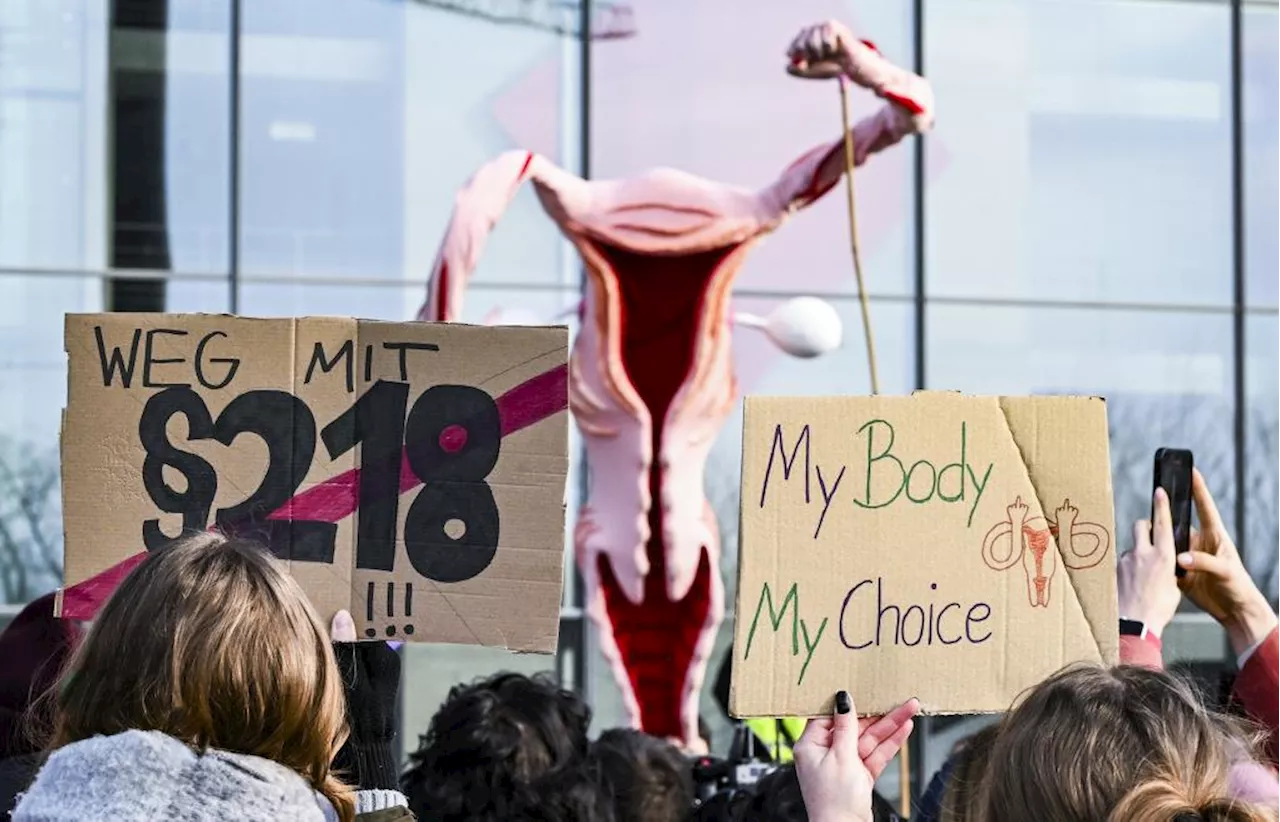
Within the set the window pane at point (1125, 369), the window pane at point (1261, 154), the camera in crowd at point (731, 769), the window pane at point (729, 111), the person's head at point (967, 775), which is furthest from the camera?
the window pane at point (1261, 154)

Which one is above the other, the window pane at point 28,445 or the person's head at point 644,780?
the window pane at point 28,445

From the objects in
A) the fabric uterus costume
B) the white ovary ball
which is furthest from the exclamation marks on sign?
the white ovary ball

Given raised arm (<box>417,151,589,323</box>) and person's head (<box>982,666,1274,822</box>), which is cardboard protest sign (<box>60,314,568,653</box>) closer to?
person's head (<box>982,666,1274,822</box>)

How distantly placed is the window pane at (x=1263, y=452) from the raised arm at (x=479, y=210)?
5.09m

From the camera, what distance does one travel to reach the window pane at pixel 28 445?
7645mm

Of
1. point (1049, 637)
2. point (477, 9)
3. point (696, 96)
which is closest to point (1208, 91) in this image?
point (696, 96)

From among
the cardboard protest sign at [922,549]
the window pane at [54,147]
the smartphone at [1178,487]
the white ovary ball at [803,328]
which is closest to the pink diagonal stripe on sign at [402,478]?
the cardboard protest sign at [922,549]

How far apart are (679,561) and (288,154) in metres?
3.85

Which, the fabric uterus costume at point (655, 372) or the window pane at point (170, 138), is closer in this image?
the fabric uterus costume at point (655, 372)

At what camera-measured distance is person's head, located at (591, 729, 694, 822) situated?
2.76 meters

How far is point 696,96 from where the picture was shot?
802 cm

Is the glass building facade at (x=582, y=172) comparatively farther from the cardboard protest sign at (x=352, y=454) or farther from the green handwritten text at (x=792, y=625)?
the green handwritten text at (x=792, y=625)

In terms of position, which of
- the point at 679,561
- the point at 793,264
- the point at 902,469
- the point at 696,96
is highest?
the point at 696,96

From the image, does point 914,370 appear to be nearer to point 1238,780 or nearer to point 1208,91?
point 1208,91
